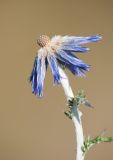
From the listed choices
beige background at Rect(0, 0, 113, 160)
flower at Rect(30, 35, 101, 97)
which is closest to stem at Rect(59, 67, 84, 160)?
flower at Rect(30, 35, 101, 97)

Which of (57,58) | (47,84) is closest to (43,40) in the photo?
(57,58)

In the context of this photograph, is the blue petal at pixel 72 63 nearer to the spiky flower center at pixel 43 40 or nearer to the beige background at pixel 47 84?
the spiky flower center at pixel 43 40

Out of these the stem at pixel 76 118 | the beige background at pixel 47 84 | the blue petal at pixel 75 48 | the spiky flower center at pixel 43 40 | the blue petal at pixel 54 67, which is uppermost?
the beige background at pixel 47 84

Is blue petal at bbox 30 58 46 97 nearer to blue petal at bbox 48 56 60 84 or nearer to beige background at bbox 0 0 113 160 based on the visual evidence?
blue petal at bbox 48 56 60 84

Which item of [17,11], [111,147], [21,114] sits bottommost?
[111,147]

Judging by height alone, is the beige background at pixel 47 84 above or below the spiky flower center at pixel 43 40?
above

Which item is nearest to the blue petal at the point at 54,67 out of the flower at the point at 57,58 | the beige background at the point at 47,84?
the flower at the point at 57,58

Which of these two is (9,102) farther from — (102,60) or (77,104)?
(77,104)

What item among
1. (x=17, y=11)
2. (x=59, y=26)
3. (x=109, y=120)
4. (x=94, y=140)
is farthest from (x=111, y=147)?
(x=94, y=140)
